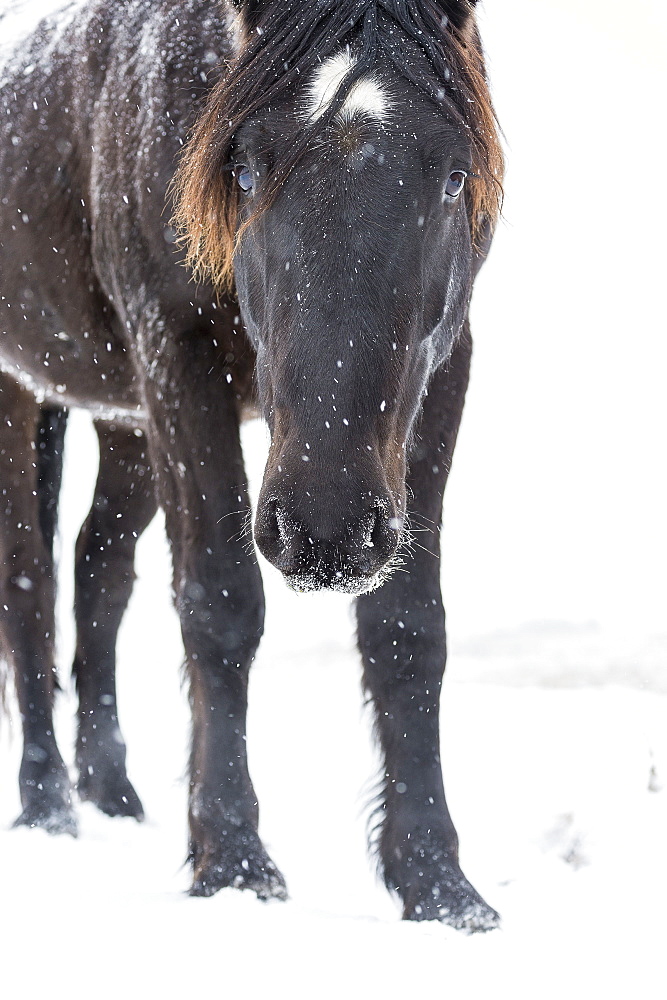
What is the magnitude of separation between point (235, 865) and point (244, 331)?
4.73 ft

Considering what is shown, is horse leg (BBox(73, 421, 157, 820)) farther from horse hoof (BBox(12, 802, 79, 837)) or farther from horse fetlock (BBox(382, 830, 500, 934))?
horse fetlock (BBox(382, 830, 500, 934))

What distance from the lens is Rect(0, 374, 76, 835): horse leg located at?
4012 millimetres

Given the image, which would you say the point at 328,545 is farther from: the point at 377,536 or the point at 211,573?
the point at 211,573

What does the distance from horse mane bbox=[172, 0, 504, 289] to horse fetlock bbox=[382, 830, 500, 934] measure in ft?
5.33

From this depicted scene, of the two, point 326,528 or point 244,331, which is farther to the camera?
point 244,331

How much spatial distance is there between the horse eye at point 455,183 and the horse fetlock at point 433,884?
5.33 feet

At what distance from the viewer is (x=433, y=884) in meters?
2.66

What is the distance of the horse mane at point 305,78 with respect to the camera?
2283 millimetres

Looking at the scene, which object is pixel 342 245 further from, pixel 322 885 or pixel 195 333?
pixel 322 885

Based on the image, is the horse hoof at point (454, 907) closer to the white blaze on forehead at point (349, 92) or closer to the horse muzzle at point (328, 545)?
the horse muzzle at point (328, 545)

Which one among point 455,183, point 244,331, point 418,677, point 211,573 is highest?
point 455,183

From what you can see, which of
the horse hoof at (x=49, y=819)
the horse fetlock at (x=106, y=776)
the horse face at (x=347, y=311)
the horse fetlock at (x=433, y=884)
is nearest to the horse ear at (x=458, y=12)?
the horse face at (x=347, y=311)

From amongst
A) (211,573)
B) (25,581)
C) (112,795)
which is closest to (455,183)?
(211,573)

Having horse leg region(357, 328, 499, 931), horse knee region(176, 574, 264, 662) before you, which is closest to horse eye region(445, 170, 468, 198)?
horse leg region(357, 328, 499, 931)
